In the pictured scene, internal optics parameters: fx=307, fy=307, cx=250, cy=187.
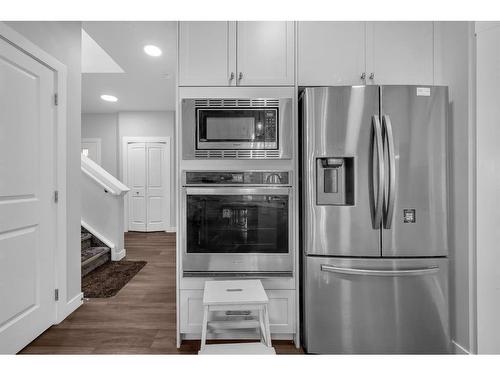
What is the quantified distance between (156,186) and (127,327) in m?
4.63

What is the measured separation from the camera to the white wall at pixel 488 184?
132 cm

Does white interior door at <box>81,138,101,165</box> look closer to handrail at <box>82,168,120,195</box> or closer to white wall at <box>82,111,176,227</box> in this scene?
white wall at <box>82,111,176,227</box>

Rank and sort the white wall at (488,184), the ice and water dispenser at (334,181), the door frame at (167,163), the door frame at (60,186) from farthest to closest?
1. the door frame at (167,163)
2. the door frame at (60,186)
3. the ice and water dispenser at (334,181)
4. the white wall at (488,184)

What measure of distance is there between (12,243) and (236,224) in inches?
54.0

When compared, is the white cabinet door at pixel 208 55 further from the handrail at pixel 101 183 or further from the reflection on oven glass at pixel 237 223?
the handrail at pixel 101 183

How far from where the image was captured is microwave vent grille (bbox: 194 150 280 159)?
1973mm

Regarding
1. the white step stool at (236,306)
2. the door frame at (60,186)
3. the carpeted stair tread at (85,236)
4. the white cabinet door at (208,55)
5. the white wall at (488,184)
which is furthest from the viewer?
the carpeted stair tread at (85,236)

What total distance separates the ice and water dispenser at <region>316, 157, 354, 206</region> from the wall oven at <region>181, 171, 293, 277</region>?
0.66 feet

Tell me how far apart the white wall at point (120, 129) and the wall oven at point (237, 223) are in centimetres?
482

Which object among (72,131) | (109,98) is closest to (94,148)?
(109,98)

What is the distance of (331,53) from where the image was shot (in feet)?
6.70

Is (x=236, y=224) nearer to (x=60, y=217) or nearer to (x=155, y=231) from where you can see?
(x=60, y=217)

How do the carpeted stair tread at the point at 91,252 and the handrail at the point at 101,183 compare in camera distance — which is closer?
the carpeted stair tread at the point at 91,252

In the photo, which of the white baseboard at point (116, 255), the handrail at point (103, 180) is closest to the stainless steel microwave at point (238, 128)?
the handrail at point (103, 180)
